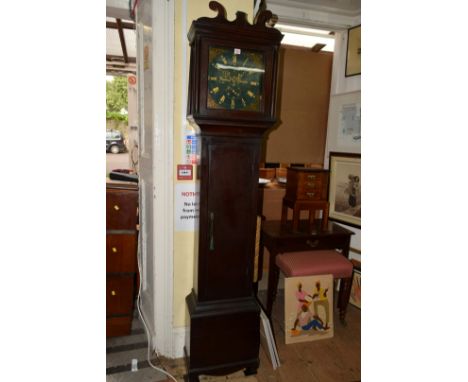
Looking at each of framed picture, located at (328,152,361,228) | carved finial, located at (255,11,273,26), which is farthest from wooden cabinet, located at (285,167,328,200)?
carved finial, located at (255,11,273,26)

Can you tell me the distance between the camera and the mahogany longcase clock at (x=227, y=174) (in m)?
1.41

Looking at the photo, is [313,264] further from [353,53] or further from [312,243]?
[353,53]

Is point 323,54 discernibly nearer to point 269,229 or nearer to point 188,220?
point 269,229

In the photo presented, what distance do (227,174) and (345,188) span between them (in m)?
1.59

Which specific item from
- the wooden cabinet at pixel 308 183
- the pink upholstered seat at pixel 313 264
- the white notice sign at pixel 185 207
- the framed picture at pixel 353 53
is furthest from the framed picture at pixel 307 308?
the framed picture at pixel 353 53

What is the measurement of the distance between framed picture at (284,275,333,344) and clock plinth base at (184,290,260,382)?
0.50 meters

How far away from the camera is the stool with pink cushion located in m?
2.21

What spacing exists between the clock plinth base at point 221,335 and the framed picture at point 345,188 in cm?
142

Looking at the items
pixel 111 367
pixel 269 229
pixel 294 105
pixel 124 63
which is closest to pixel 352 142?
pixel 294 105

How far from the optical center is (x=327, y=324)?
224 centimetres

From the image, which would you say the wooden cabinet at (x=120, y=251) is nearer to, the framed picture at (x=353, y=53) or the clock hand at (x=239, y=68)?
the clock hand at (x=239, y=68)

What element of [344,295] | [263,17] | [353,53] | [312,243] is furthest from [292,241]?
[353,53]

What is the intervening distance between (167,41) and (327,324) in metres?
2.24

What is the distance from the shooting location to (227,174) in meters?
1.57
